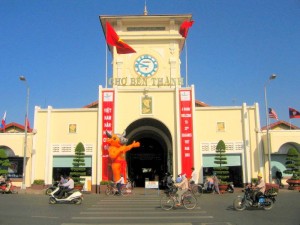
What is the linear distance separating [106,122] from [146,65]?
25.8 feet

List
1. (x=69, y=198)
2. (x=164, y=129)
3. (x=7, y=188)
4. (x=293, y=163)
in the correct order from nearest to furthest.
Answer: (x=69, y=198) < (x=7, y=188) < (x=293, y=163) < (x=164, y=129)

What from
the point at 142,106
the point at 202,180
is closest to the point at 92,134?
the point at 142,106

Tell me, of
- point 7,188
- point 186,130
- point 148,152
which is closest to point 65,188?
point 7,188

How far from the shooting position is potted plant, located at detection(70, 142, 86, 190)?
2694 centimetres

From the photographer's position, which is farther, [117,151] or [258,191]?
[117,151]

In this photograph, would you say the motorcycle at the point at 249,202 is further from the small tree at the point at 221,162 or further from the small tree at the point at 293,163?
the small tree at the point at 293,163

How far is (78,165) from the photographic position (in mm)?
27141

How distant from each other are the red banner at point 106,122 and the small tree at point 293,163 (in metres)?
13.7

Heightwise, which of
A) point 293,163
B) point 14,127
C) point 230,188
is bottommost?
point 230,188

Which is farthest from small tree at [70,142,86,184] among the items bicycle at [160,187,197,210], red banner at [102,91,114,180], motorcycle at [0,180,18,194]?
bicycle at [160,187,197,210]

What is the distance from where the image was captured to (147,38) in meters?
33.7

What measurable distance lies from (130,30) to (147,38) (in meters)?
1.93

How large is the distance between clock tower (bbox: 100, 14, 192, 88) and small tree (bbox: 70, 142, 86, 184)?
8.47 metres

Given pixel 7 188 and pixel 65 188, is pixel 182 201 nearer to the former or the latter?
pixel 65 188
